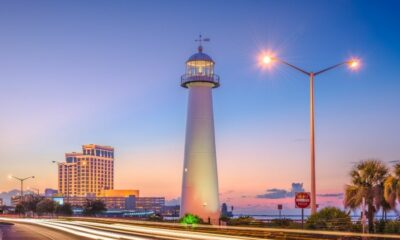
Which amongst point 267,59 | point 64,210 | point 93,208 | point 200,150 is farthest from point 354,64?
point 64,210

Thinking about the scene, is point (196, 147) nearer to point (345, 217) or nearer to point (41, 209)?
point (345, 217)

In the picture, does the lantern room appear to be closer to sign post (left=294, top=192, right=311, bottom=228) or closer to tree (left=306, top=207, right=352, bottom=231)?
tree (left=306, top=207, right=352, bottom=231)

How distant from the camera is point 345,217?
28797mm

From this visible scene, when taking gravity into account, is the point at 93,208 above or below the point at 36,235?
below

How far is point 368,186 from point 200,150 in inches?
924

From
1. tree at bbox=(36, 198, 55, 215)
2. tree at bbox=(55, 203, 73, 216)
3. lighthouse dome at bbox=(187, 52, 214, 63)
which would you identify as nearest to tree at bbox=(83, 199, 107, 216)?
tree at bbox=(55, 203, 73, 216)

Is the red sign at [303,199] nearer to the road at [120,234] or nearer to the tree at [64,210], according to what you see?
the road at [120,234]

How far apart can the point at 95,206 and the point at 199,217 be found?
45.5 metres

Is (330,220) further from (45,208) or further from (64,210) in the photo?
(45,208)

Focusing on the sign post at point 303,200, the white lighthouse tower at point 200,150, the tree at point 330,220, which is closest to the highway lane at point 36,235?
the sign post at point 303,200

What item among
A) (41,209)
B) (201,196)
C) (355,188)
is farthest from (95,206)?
(355,188)

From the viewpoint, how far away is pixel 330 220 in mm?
27828

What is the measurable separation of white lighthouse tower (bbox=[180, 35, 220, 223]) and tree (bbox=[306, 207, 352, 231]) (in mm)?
22838

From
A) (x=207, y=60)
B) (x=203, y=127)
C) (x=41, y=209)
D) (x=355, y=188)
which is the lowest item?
(x=41, y=209)
